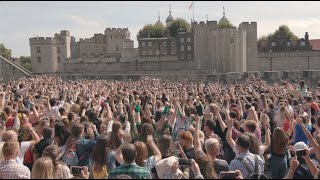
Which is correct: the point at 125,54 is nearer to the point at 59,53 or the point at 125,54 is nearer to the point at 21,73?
the point at 59,53

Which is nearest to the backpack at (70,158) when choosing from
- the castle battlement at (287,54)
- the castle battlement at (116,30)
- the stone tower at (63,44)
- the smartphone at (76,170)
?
the smartphone at (76,170)

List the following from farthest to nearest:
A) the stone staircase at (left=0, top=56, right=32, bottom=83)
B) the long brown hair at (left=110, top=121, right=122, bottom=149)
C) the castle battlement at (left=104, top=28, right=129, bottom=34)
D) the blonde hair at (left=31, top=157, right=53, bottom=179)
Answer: the castle battlement at (left=104, top=28, right=129, bottom=34)
the stone staircase at (left=0, top=56, right=32, bottom=83)
the long brown hair at (left=110, top=121, right=122, bottom=149)
the blonde hair at (left=31, top=157, right=53, bottom=179)

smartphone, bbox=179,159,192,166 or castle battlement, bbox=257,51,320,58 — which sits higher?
castle battlement, bbox=257,51,320,58

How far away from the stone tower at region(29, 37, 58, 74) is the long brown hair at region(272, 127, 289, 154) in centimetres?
6710

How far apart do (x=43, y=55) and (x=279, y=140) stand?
68082mm

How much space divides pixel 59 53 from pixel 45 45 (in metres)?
13.3

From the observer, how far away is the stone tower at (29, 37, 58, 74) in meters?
70.8

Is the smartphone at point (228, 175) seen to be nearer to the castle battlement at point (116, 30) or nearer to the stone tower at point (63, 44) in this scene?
the stone tower at point (63, 44)

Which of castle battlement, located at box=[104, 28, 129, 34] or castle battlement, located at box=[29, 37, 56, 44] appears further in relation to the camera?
castle battlement, located at box=[104, 28, 129, 34]

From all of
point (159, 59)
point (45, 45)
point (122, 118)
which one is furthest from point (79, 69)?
point (122, 118)

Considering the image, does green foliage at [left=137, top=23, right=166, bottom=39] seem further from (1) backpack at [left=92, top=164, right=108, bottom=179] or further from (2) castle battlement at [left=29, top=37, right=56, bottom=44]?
(1) backpack at [left=92, top=164, right=108, bottom=179]

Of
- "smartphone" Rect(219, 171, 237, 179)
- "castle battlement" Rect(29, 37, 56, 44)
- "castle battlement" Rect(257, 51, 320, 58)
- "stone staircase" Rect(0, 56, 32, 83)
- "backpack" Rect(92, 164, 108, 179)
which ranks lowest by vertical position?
"backpack" Rect(92, 164, 108, 179)

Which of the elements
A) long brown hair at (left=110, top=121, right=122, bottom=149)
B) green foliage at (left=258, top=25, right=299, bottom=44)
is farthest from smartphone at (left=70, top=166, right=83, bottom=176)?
green foliage at (left=258, top=25, right=299, bottom=44)

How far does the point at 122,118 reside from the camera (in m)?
8.30
